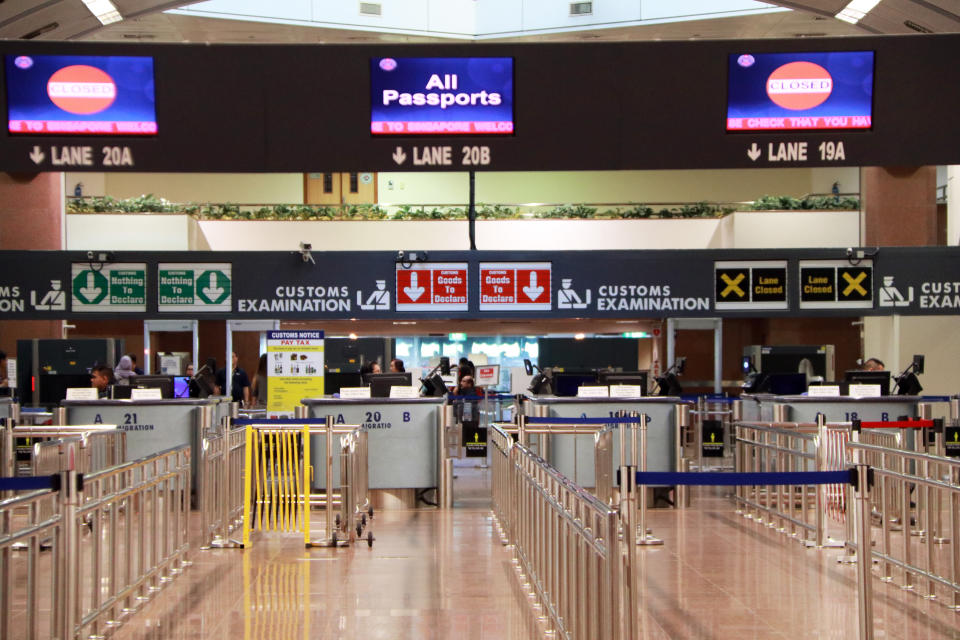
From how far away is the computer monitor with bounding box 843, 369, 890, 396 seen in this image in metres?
13.3

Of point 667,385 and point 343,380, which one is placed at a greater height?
point 343,380

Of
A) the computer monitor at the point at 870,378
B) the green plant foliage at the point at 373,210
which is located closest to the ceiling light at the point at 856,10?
the green plant foliage at the point at 373,210

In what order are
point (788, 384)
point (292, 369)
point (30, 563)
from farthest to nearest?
point (788, 384) → point (292, 369) → point (30, 563)

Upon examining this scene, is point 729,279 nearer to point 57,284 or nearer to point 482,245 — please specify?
point 482,245

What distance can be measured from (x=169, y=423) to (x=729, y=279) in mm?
7434

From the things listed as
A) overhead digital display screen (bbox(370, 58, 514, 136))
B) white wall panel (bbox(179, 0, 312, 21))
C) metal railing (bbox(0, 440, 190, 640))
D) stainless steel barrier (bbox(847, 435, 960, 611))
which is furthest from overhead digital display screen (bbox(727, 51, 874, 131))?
white wall panel (bbox(179, 0, 312, 21))

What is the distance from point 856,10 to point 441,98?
10.2 metres

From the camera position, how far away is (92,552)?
20.3ft

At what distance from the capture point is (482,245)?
19906 millimetres

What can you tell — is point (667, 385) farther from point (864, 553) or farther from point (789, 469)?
point (864, 553)

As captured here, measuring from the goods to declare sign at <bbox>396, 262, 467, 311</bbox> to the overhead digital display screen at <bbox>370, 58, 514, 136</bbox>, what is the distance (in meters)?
3.53

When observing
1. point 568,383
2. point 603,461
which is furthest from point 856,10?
point 603,461

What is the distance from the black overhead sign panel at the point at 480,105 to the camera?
9.97 m

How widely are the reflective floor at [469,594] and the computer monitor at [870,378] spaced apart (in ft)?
12.4
